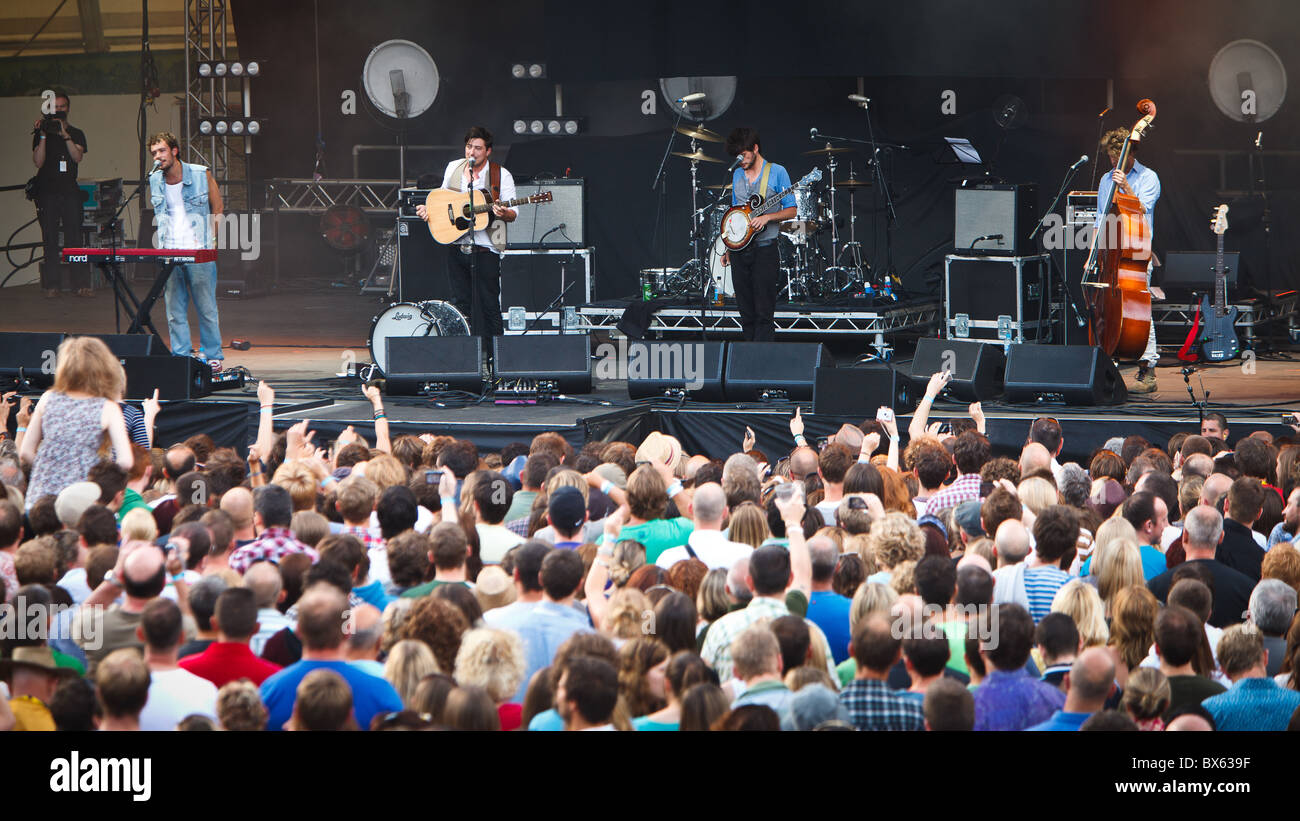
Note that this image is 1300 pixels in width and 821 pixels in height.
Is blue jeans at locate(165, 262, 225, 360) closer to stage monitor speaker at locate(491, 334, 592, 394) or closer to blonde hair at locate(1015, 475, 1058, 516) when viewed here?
stage monitor speaker at locate(491, 334, 592, 394)

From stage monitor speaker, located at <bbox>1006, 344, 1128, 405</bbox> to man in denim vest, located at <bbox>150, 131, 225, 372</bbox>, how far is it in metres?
5.76

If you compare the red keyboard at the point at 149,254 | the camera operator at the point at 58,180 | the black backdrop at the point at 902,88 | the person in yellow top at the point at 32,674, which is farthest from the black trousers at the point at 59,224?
the person in yellow top at the point at 32,674

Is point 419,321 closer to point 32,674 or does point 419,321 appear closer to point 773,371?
point 773,371

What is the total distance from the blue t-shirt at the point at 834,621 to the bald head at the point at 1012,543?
64 cm

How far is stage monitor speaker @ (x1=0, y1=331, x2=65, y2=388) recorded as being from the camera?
10.2 m

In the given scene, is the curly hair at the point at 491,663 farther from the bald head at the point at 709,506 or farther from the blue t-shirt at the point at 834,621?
the bald head at the point at 709,506

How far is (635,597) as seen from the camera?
4.12m

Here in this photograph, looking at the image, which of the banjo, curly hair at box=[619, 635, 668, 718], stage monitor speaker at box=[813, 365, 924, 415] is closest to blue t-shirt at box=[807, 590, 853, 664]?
curly hair at box=[619, 635, 668, 718]

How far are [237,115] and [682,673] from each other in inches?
610

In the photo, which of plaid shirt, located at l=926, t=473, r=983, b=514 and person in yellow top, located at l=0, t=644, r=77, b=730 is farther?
plaid shirt, located at l=926, t=473, r=983, b=514

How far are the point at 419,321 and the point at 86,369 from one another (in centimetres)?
439

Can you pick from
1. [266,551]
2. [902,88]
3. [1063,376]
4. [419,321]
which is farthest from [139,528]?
[902,88]

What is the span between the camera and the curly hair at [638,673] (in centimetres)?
365
